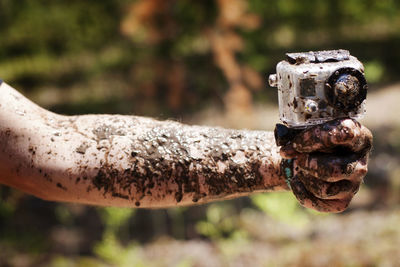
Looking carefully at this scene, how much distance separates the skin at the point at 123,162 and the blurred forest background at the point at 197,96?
0.34 metres

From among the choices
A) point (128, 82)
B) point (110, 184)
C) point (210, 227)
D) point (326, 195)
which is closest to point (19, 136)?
point (110, 184)

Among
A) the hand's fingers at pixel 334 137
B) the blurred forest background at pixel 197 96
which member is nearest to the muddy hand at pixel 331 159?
the hand's fingers at pixel 334 137

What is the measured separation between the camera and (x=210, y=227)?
413 cm

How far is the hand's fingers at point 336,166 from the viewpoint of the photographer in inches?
55.4

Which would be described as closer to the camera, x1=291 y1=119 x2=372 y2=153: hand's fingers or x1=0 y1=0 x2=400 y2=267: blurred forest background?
x1=291 y1=119 x2=372 y2=153: hand's fingers

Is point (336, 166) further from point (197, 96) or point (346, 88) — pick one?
point (197, 96)

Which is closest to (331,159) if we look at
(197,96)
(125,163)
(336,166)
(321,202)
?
(336,166)

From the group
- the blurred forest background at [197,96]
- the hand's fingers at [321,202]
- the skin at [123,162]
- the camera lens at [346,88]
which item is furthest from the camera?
the blurred forest background at [197,96]

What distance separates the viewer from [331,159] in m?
1.42

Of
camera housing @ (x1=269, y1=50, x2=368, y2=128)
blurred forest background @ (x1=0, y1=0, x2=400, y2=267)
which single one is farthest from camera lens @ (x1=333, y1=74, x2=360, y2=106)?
blurred forest background @ (x1=0, y1=0, x2=400, y2=267)

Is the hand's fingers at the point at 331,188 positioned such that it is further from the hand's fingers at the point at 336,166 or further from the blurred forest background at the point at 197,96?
the blurred forest background at the point at 197,96

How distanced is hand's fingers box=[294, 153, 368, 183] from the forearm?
289mm

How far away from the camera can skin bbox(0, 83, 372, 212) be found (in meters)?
1.68

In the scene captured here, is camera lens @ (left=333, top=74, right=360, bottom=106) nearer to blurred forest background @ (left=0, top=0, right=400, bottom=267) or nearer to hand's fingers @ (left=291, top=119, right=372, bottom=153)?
hand's fingers @ (left=291, top=119, right=372, bottom=153)
